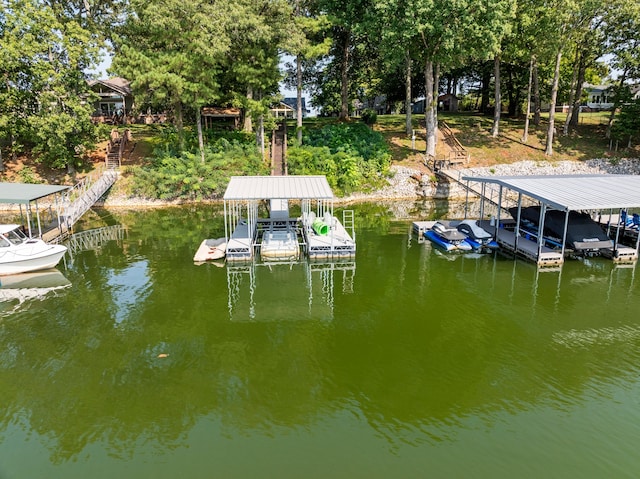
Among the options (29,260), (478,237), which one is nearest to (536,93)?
(478,237)

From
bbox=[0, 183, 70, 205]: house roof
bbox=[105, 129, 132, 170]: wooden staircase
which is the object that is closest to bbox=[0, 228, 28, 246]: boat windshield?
bbox=[0, 183, 70, 205]: house roof

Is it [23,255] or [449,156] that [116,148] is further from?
[449,156]

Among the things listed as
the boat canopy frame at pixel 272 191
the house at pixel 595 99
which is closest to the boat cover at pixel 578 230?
the boat canopy frame at pixel 272 191

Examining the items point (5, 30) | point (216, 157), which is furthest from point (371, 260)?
point (5, 30)

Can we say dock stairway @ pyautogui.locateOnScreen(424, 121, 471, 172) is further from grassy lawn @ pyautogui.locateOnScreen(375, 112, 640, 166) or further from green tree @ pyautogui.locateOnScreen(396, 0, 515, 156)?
green tree @ pyautogui.locateOnScreen(396, 0, 515, 156)

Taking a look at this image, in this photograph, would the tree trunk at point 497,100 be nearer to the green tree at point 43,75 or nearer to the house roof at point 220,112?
the house roof at point 220,112

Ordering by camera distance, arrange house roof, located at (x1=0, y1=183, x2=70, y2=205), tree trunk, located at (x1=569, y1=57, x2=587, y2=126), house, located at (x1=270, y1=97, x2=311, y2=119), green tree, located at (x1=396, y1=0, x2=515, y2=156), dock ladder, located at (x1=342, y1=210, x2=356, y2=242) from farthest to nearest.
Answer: house, located at (x1=270, y1=97, x2=311, y2=119)
tree trunk, located at (x1=569, y1=57, x2=587, y2=126)
green tree, located at (x1=396, y1=0, x2=515, y2=156)
dock ladder, located at (x1=342, y1=210, x2=356, y2=242)
house roof, located at (x1=0, y1=183, x2=70, y2=205)
